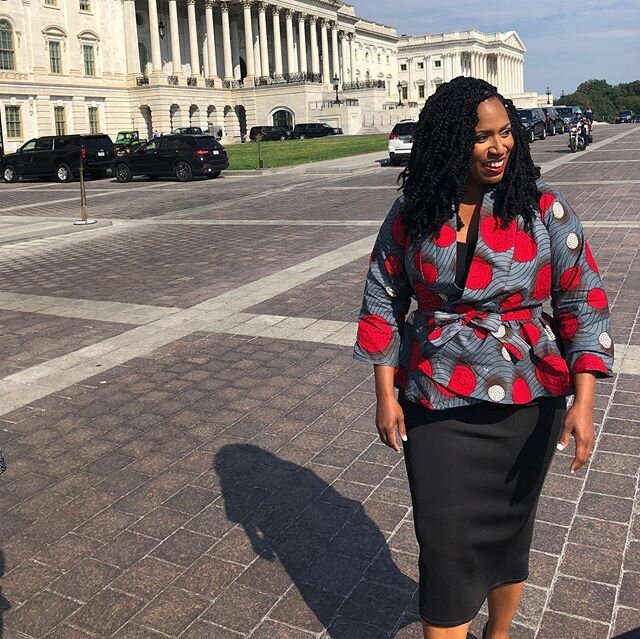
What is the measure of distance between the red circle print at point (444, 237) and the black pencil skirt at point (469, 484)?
0.49m

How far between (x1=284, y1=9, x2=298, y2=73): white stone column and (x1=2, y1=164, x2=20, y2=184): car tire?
58470 mm

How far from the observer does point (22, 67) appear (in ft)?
177

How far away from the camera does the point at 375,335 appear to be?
2.51 m

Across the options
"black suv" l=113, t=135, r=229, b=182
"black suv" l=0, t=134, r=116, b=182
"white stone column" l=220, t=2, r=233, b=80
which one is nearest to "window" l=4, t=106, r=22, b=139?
"black suv" l=0, t=134, r=116, b=182

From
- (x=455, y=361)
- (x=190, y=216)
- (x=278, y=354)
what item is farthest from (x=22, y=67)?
(x=455, y=361)

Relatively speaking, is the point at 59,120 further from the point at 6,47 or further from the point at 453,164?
the point at 453,164

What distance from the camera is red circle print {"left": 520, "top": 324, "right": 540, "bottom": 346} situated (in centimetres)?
238

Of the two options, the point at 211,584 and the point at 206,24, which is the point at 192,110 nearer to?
the point at 206,24

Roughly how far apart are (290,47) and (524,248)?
89.0 metres

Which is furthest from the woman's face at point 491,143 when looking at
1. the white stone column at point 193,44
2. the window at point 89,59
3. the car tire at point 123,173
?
the white stone column at point 193,44

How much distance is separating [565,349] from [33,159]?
3210cm

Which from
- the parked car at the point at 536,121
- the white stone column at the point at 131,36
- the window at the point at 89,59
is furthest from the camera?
the white stone column at the point at 131,36

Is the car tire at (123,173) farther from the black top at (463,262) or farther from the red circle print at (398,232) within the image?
the black top at (463,262)

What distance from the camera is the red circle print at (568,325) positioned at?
2.42 m
